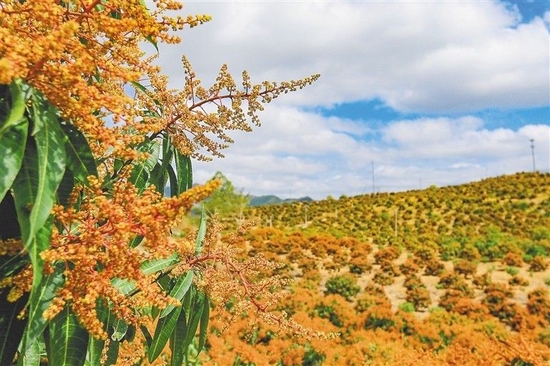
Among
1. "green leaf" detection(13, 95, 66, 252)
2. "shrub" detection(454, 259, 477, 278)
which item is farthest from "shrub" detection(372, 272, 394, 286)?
"green leaf" detection(13, 95, 66, 252)

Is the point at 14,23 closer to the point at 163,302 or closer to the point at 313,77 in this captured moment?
the point at 163,302

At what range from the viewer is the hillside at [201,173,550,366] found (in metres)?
7.93

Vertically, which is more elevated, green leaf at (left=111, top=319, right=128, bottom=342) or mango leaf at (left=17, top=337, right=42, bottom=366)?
mango leaf at (left=17, top=337, right=42, bottom=366)

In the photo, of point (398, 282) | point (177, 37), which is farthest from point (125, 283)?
point (398, 282)

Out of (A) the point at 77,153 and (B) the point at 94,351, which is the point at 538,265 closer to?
(B) the point at 94,351

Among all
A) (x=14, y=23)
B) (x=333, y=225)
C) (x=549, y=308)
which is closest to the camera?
(x=14, y=23)

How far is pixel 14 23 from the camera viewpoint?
1345 millimetres

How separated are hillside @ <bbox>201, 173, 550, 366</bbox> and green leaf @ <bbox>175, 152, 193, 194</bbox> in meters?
0.38

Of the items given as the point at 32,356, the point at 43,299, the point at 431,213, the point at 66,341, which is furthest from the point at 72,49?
the point at 431,213

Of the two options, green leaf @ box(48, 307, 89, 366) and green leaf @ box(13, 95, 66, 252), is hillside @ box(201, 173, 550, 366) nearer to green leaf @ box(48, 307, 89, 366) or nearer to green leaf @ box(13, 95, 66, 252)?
green leaf @ box(48, 307, 89, 366)

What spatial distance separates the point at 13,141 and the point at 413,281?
727 inches

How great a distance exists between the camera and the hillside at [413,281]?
7930mm

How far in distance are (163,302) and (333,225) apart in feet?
140

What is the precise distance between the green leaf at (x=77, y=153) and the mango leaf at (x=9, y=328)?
530 millimetres
